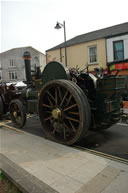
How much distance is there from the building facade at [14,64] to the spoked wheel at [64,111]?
30562 mm

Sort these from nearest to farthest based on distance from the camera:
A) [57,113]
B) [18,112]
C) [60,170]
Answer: [60,170] → [57,113] → [18,112]

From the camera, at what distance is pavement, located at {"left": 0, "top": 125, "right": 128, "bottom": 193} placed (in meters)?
2.15

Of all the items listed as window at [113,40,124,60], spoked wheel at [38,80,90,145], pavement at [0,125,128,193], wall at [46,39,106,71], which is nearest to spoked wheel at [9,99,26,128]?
spoked wheel at [38,80,90,145]

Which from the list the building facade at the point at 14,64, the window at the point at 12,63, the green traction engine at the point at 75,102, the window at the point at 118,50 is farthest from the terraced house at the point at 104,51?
the window at the point at 12,63

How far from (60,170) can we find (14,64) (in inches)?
1384

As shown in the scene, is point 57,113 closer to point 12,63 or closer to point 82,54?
point 82,54

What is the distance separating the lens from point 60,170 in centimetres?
265

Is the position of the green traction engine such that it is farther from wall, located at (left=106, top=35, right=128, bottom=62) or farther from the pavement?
wall, located at (left=106, top=35, right=128, bottom=62)

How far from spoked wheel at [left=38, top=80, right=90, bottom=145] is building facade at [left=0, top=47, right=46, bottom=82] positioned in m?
30.6

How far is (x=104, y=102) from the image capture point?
375cm

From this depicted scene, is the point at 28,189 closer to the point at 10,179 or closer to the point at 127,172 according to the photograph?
the point at 10,179

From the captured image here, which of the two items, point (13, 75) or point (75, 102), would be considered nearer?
point (75, 102)

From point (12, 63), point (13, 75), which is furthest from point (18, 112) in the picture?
point (12, 63)

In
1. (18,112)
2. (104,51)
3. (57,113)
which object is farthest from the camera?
(104,51)
